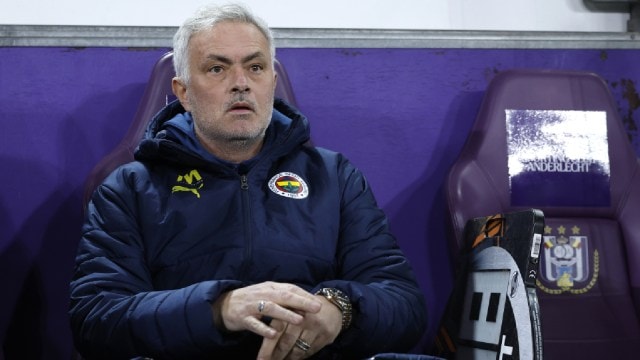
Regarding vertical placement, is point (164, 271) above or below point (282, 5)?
below

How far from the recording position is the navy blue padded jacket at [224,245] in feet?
4.69

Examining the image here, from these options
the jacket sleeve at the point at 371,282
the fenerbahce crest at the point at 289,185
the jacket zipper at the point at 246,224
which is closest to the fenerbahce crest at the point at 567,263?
the jacket sleeve at the point at 371,282

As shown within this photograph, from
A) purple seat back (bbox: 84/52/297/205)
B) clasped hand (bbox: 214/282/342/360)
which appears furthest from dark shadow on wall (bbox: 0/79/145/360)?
clasped hand (bbox: 214/282/342/360)

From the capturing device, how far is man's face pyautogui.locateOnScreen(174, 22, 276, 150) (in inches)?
66.1

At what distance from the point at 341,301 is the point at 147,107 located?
2.29ft

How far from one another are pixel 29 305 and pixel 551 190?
121cm

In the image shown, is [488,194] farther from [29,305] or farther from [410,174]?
[29,305]

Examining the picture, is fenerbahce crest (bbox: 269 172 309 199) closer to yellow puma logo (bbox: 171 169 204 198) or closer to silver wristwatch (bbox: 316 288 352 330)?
yellow puma logo (bbox: 171 169 204 198)

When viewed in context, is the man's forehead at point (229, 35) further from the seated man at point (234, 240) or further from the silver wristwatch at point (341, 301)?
the silver wristwatch at point (341, 301)

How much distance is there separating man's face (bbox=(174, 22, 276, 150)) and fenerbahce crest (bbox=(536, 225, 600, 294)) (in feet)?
2.36

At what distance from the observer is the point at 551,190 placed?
6.54ft

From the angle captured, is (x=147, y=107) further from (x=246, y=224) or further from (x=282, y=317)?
(x=282, y=317)

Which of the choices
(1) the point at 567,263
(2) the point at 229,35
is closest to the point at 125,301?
(2) the point at 229,35

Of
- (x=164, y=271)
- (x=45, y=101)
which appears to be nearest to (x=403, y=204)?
(x=164, y=271)
